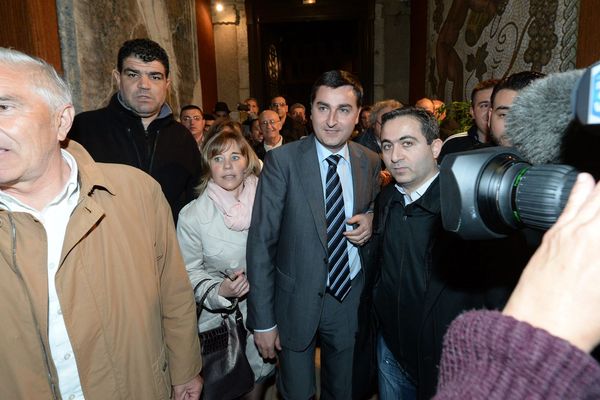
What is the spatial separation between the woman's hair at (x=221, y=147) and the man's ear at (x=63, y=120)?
3.27 ft

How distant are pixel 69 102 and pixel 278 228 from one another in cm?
102

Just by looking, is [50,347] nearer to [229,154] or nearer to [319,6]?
[229,154]

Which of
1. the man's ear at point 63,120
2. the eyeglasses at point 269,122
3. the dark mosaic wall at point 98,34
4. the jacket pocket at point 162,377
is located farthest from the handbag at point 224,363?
the eyeglasses at point 269,122

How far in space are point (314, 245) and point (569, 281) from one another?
4.66 ft

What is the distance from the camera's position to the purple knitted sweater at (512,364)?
15.8 inches

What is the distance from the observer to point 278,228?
1.86m

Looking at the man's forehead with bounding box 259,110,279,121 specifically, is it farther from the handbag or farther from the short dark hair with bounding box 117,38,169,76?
the handbag

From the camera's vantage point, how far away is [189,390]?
5.00 feet

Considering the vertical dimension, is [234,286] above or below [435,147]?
below

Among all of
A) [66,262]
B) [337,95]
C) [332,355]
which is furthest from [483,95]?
[66,262]

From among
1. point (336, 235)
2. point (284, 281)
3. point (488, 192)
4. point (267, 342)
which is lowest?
point (267, 342)

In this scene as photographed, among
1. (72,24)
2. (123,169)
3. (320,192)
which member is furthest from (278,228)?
(72,24)

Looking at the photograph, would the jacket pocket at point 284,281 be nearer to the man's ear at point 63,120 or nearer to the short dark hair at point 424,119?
the short dark hair at point 424,119

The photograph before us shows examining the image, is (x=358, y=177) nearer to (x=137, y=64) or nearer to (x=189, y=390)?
(x=189, y=390)
